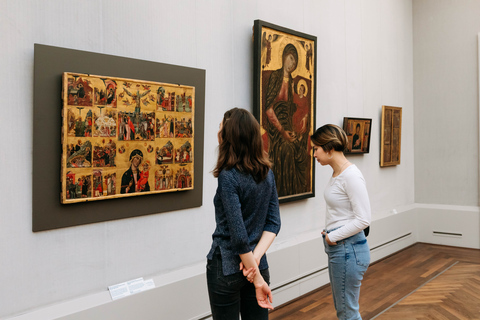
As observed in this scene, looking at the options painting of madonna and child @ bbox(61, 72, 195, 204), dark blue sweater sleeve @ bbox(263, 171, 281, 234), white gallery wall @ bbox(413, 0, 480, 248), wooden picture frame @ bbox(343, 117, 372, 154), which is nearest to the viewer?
dark blue sweater sleeve @ bbox(263, 171, 281, 234)

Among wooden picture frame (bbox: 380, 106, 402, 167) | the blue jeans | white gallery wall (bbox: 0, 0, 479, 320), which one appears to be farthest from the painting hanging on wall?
wooden picture frame (bbox: 380, 106, 402, 167)

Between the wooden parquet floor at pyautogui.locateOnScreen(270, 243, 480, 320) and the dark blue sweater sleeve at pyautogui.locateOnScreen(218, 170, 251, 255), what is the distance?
3355mm

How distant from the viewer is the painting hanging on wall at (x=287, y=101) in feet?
18.1

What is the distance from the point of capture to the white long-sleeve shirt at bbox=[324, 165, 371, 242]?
3462mm

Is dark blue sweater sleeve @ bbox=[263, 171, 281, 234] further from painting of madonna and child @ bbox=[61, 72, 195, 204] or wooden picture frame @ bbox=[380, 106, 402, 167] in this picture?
wooden picture frame @ bbox=[380, 106, 402, 167]

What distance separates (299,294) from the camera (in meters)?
6.36

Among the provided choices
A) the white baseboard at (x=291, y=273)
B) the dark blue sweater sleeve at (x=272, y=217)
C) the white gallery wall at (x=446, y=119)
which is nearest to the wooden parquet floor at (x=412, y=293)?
the white baseboard at (x=291, y=273)

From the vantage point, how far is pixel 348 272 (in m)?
3.47

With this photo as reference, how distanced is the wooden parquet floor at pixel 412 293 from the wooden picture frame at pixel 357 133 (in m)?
2.15

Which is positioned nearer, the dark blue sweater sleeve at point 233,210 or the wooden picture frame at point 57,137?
the dark blue sweater sleeve at point 233,210

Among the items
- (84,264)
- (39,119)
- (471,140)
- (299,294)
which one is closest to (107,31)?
(39,119)

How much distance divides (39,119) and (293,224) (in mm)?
3896

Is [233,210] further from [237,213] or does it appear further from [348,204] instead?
[348,204]

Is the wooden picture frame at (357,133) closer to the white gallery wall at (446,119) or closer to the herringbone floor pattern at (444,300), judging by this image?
the herringbone floor pattern at (444,300)
